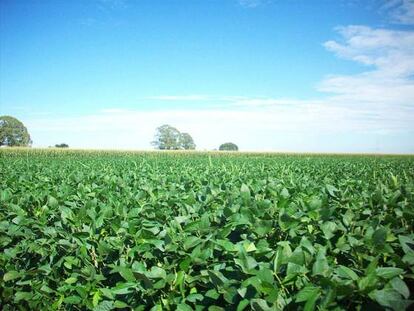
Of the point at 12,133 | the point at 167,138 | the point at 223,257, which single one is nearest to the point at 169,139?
the point at 167,138

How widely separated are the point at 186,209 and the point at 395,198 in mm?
1828

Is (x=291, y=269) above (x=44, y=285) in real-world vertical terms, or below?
above

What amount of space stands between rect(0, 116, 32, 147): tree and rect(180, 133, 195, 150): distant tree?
51.6 meters

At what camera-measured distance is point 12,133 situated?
88.3 m

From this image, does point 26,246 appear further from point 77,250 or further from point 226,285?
point 226,285

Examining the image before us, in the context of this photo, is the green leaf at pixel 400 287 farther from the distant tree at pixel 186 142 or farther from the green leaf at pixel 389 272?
the distant tree at pixel 186 142

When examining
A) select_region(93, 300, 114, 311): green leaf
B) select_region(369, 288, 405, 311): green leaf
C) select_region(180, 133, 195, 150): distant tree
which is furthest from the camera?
select_region(180, 133, 195, 150): distant tree

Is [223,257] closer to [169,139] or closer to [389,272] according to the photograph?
[389,272]

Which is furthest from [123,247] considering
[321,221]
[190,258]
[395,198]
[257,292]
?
[395,198]

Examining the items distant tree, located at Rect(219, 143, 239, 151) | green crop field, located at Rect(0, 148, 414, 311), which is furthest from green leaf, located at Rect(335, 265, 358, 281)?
distant tree, located at Rect(219, 143, 239, 151)

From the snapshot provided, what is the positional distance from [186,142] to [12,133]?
190 feet

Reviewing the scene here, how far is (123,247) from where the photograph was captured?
218 cm

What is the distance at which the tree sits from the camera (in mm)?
87625

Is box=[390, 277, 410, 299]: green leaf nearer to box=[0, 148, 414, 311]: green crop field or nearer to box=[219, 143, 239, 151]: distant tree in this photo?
box=[0, 148, 414, 311]: green crop field
